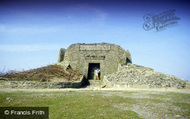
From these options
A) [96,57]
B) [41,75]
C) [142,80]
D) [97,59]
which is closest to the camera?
[142,80]

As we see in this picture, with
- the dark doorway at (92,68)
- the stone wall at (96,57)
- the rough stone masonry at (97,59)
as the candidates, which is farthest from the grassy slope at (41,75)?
the dark doorway at (92,68)

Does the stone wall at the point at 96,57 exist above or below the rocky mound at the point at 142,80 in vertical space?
above

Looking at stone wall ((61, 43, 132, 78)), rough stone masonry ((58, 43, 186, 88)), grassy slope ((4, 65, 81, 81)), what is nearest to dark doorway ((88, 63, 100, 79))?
rough stone masonry ((58, 43, 186, 88))

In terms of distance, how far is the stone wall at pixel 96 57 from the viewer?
2186cm

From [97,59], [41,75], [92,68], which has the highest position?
[97,59]

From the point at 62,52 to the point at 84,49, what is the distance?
18.6 ft

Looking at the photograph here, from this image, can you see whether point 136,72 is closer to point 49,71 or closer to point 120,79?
point 120,79

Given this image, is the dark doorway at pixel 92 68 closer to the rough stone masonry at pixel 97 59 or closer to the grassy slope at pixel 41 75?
the rough stone masonry at pixel 97 59

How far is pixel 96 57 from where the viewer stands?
881 inches

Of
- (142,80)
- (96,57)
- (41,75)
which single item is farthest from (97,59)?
(41,75)

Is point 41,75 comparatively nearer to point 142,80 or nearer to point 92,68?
point 92,68

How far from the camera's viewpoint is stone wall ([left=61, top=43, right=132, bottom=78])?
71.7 ft

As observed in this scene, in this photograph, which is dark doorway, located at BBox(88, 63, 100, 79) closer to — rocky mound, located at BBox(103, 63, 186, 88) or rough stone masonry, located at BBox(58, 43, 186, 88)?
rough stone masonry, located at BBox(58, 43, 186, 88)

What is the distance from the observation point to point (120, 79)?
1669cm
